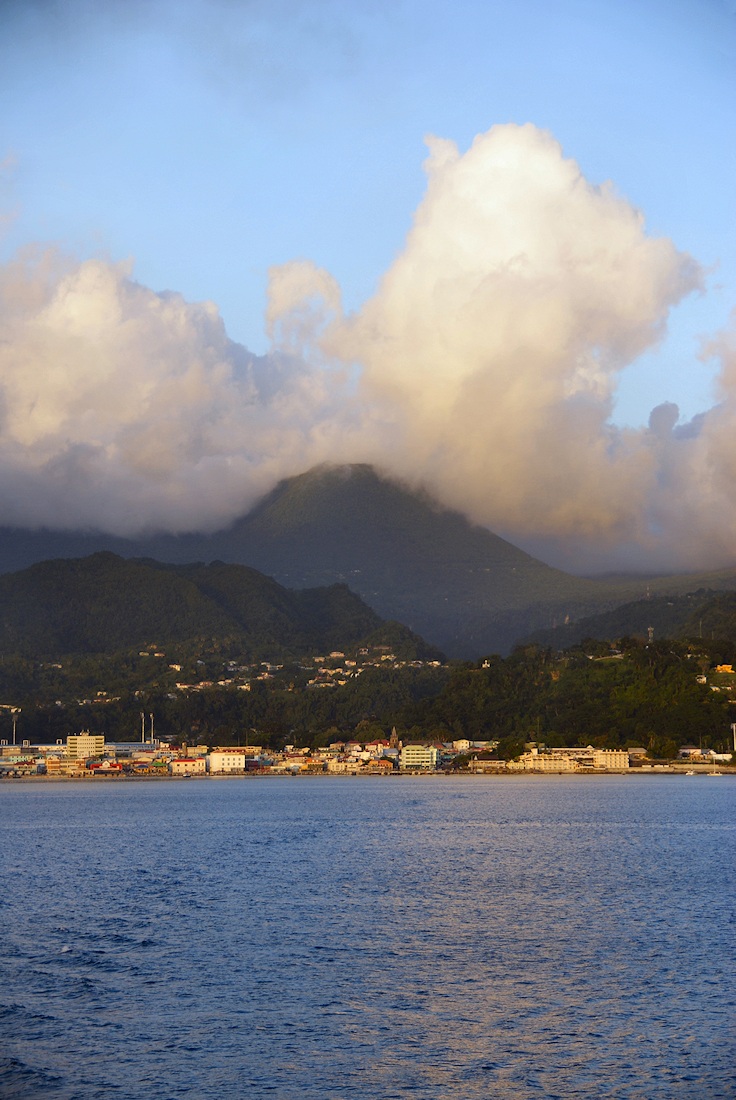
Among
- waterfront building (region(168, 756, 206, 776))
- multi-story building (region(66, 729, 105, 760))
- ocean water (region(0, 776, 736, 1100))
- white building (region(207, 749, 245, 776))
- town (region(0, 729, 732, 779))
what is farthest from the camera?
multi-story building (region(66, 729, 105, 760))

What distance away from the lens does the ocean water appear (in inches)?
843

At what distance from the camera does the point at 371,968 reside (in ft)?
96.8

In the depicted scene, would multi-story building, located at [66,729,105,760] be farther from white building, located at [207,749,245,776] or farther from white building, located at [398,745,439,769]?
white building, located at [398,745,439,769]

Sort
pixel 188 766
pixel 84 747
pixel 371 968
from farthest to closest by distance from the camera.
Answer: pixel 84 747, pixel 188 766, pixel 371 968

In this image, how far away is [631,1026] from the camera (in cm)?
2425

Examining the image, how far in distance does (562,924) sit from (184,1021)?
13.9m

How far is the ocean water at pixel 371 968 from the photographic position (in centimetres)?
2142

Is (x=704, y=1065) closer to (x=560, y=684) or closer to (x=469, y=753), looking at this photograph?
(x=469, y=753)

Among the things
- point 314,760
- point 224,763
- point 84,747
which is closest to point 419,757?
A: point 314,760

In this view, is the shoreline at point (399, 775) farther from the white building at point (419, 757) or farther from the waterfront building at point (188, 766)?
the white building at point (419, 757)

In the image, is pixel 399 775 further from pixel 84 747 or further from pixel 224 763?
pixel 84 747

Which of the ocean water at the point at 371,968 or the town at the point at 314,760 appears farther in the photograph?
the town at the point at 314,760

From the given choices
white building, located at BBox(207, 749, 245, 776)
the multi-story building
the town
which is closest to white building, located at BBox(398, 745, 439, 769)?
the town

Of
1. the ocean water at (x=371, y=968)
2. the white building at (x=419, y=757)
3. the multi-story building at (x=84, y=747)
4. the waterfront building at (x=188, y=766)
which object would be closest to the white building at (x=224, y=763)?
the waterfront building at (x=188, y=766)
